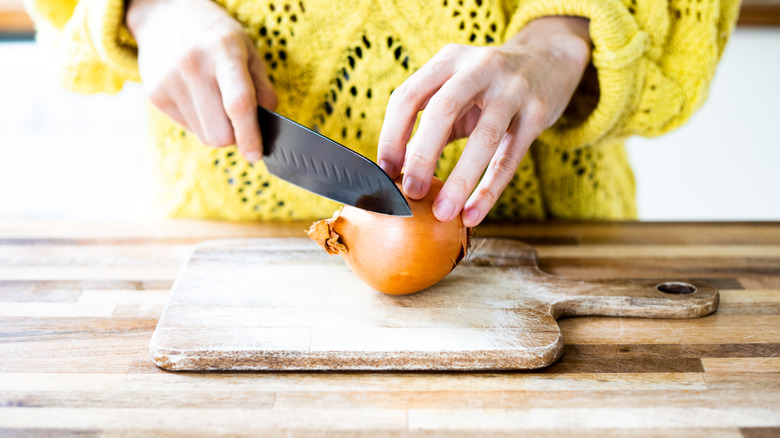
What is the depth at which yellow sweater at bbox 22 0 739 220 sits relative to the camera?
104cm

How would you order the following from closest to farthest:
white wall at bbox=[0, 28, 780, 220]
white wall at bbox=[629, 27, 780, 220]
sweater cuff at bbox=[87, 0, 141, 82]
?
sweater cuff at bbox=[87, 0, 141, 82] < white wall at bbox=[0, 28, 780, 220] < white wall at bbox=[629, 27, 780, 220]

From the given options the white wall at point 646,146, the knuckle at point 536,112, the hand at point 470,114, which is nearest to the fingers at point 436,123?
the hand at point 470,114

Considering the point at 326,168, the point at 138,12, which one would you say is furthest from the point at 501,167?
the point at 138,12

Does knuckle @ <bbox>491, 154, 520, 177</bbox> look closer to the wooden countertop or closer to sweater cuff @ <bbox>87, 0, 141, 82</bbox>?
the wooden countertop

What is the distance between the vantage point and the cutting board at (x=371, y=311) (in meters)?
0.79

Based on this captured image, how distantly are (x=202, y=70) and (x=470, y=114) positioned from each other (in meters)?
0.42

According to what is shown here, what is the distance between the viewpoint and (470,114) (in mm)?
925

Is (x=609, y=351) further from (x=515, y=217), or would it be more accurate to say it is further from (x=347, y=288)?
(x=515, y=217)

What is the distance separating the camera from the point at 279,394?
75cm

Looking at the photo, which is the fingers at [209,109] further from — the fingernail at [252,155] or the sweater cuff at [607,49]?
the sweater cuff at [607,49]

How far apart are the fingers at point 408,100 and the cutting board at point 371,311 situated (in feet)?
0.78

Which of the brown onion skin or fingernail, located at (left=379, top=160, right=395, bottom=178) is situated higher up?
fingernail, located at (left=379, top=160, right=395, bottom=178)

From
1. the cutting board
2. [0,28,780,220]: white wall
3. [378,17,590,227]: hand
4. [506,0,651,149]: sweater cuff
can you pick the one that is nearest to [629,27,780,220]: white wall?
[0,28,780,220]: white wall

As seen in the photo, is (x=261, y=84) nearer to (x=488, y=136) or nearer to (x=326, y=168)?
(x=326, y=168)
